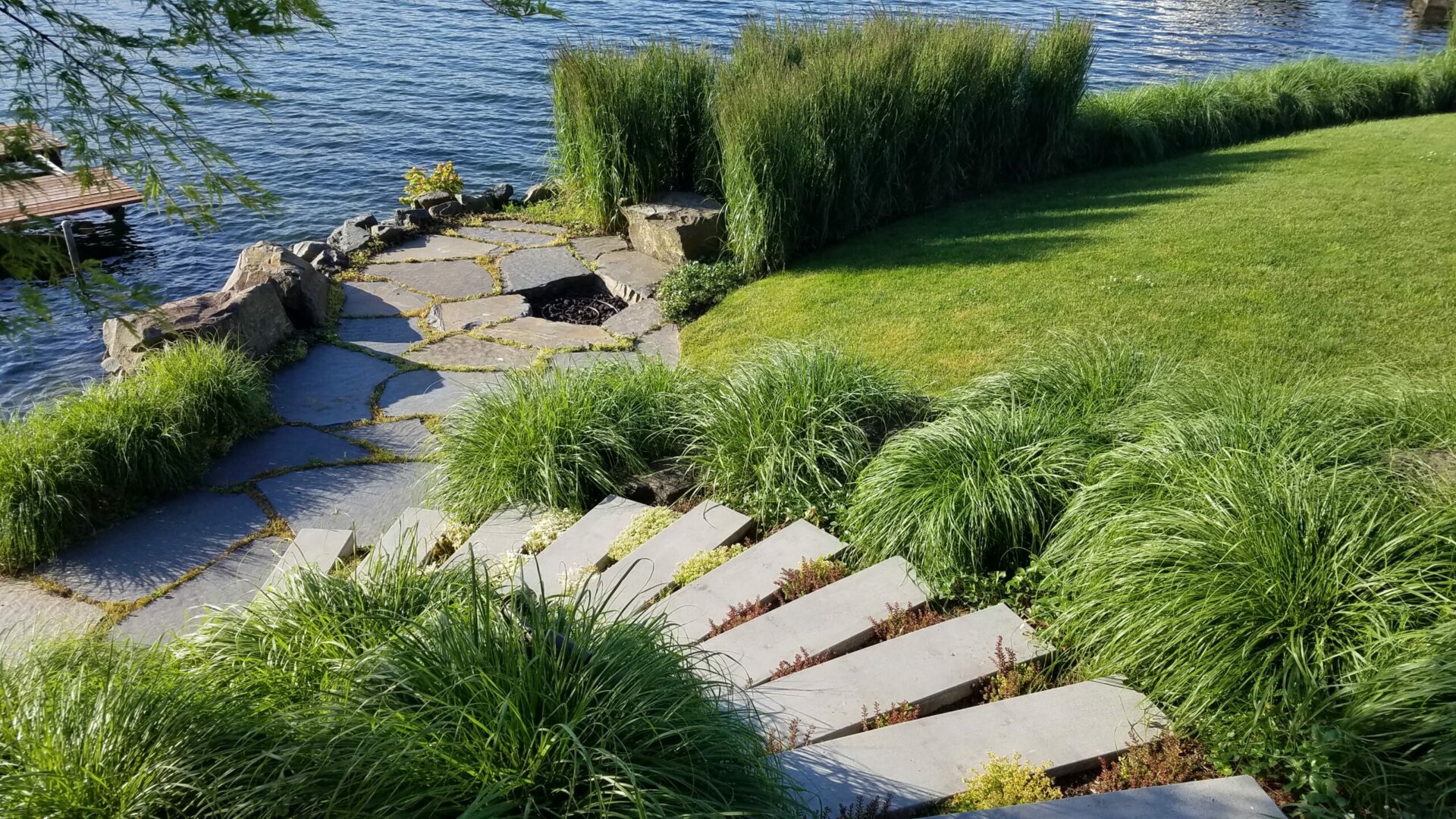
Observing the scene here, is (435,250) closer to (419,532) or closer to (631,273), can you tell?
(631,273)

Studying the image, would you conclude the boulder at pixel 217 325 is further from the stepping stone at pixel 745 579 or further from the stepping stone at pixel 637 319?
the stepping stone at pixel 745 579

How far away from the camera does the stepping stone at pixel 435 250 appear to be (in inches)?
315

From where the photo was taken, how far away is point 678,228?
743cm

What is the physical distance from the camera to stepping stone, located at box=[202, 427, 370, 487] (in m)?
4.95

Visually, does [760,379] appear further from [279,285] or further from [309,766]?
[279,285]

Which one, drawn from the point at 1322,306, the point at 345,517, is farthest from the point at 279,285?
the point at 1322,306

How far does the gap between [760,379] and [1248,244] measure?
447 centimetres

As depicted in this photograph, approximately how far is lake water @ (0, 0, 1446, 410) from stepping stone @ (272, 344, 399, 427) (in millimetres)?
878

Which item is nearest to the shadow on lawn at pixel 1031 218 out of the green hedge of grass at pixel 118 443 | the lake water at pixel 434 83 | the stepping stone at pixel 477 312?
the stepping stone at pixel 477 312

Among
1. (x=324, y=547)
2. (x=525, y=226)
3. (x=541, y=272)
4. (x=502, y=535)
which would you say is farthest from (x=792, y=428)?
(x=525, y=226)

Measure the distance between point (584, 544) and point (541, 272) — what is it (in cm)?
396

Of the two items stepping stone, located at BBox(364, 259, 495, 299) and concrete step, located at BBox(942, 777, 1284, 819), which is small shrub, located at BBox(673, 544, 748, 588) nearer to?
concrete step, located at BBox(942, 777, 1284, 819)

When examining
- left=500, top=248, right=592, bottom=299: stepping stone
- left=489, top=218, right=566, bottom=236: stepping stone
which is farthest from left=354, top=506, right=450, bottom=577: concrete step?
left=489, top=218, right=566, bottom=236: stepping stone

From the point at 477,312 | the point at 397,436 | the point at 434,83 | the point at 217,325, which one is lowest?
the point at 397,436
